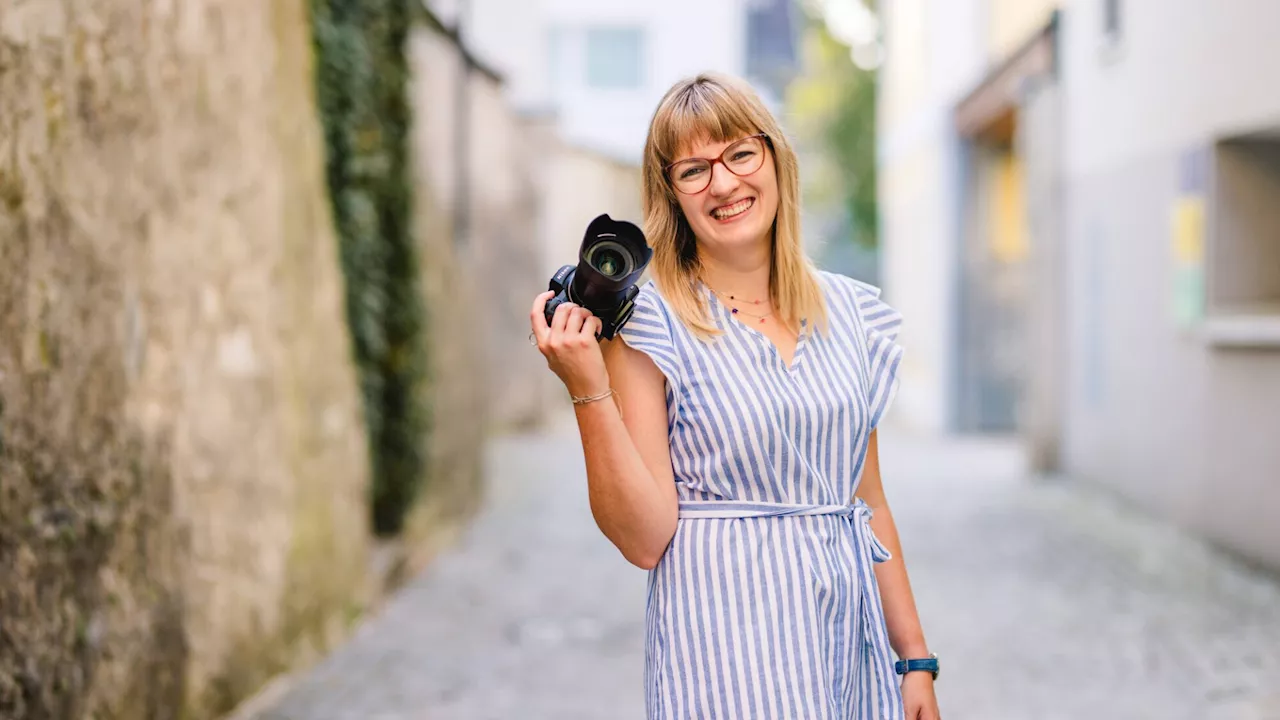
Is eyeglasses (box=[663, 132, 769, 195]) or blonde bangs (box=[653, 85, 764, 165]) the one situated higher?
blonde bangs (box=[653, 85, 764, 165])

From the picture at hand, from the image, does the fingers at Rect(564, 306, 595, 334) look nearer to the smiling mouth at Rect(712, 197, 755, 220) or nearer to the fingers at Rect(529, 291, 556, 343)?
the fingers at Rect(529, 291, 556, 343)

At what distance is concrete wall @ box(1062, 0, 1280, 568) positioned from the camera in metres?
7.38

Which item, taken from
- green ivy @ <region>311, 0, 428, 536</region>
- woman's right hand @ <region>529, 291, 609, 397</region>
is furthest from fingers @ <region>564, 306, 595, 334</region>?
green ivy @ <region>311, 0, 428, 536</region>

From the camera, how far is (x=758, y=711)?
205 centimetres

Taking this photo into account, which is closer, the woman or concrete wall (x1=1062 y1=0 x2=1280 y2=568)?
the woman

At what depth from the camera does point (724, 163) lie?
7.07 feet

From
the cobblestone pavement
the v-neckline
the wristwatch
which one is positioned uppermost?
the v-neckline

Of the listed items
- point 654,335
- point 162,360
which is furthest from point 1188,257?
point 654,335

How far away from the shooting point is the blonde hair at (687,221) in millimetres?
2152

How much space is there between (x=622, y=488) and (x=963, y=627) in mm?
4620

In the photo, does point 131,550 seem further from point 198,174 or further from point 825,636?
point 825,636

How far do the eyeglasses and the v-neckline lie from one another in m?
0.16

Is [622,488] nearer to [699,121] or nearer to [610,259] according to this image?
[610,259]

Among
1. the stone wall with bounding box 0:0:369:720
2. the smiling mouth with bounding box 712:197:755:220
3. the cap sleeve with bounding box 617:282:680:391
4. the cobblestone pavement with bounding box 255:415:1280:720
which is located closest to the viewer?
the cap sleeve with bounding box 617:282:680:391
